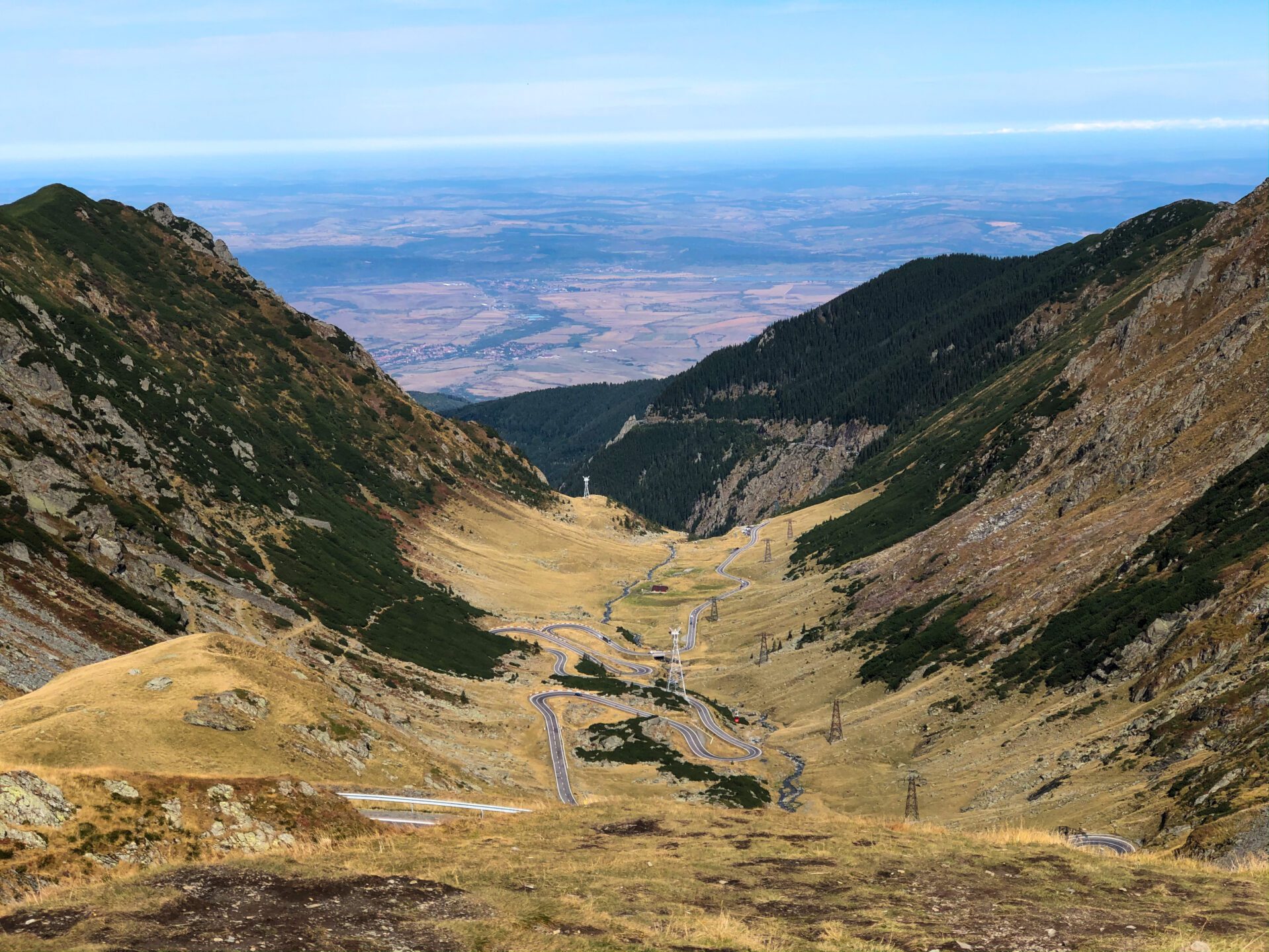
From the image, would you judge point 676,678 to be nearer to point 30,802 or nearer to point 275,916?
point 30,802

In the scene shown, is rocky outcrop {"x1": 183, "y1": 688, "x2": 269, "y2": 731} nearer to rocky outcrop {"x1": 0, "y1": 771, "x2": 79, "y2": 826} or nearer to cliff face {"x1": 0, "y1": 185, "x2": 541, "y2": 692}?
rocky outcrop {"x1": 0, "y1": 771, "x2": 79, "y2": 826}

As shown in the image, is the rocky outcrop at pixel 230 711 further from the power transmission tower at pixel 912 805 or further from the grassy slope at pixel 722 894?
the power transmission tower at pixel 912 805

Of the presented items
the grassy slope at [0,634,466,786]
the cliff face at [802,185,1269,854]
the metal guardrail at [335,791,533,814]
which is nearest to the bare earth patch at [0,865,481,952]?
the grassy slope at [0,634,466,786]

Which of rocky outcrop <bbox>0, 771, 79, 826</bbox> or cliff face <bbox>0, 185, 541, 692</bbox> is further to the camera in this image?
cliff face <bbox>0, 185, 541, 692</bbox>

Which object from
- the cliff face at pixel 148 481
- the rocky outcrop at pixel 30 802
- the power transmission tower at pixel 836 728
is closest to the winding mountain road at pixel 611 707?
the power transmission tower at pixel 836 728

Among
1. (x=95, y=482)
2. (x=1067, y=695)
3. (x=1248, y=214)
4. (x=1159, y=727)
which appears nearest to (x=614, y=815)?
(x=1159, y=727)

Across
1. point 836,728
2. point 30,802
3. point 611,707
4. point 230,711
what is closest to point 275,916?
point 30,802

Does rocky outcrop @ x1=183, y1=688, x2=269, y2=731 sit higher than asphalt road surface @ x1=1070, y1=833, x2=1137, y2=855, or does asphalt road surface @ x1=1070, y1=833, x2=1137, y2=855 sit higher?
rocky outcrop @ x1=183, y1=688, x2=269, y2=731
